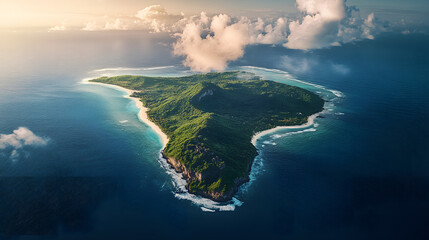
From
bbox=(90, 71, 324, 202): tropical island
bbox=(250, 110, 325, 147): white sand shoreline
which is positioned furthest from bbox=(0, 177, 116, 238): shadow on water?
bbox=(250, 110, 325, 147): white sand shoreline

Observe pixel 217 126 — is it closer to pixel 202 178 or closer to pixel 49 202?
pixel 202 178

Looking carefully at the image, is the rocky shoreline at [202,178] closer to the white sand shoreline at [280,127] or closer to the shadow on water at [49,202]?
the shadow on water at [49,202]

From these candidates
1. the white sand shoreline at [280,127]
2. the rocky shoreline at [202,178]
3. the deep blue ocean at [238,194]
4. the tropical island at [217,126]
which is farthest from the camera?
the white sand shoreline at [280,127]

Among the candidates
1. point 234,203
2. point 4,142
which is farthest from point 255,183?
point 4,142

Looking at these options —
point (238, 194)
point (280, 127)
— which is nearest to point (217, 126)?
point (280, 127)

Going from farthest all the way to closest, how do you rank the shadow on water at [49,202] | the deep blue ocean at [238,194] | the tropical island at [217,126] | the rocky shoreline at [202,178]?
the tropical island at [217,126] < the rocky shoreline at [202,178] < the deep blue ocean at [238,194] < the shadow on water at [49,202]

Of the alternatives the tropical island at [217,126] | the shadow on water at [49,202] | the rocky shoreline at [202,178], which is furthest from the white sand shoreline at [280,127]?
the shadow on water at [49,202]

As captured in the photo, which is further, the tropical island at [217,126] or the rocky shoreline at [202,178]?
the tropical island at [217,126]
